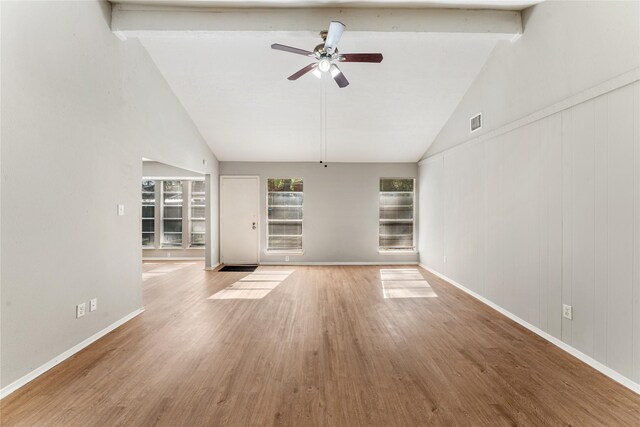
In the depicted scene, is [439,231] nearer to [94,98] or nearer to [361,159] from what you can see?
[361,159]

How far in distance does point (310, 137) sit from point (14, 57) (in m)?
4.51

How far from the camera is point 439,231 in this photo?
238 inches

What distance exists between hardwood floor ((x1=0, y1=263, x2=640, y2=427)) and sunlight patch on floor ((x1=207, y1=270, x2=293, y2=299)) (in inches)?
31.3

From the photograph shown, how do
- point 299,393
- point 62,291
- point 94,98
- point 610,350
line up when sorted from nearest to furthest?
point 299,393 < point 610,350 < point 62,291 < point 94,98

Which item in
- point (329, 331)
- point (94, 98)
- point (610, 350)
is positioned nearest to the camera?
point (610, 350)

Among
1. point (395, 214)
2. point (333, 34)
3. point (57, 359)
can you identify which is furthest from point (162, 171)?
point (333, 34)

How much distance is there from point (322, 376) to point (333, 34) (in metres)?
2.90

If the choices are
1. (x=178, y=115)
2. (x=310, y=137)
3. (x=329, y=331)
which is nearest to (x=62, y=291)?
(x=329, y=331)

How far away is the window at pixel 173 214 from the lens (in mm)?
7934

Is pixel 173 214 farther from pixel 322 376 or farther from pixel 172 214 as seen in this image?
Answer: pixel 322 376

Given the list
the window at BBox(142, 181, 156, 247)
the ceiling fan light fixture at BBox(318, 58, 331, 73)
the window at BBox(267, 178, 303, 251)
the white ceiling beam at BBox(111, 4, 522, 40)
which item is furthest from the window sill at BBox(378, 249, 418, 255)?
the window at BBox(142, 181, 156, 247)

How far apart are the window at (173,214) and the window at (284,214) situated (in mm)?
1976

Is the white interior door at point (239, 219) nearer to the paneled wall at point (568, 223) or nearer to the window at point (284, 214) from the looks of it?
the window at point (284, 214)

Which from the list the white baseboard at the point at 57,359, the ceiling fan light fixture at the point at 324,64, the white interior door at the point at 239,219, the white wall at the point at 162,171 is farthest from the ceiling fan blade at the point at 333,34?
the white wall at the point at 162,171
